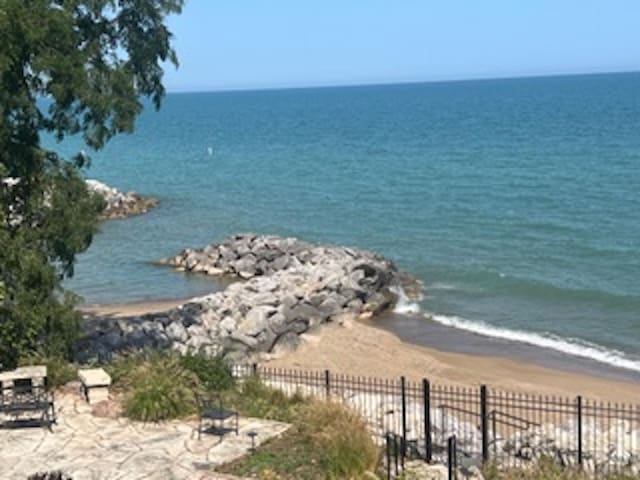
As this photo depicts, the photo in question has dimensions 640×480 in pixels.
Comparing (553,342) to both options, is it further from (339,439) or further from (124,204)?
(124,204)

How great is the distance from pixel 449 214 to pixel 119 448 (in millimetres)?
38781

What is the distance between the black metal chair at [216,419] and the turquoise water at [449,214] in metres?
→ 15.0

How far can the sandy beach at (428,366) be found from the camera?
24.4 metres

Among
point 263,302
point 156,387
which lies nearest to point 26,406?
point 156,387

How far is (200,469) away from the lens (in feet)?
42.0

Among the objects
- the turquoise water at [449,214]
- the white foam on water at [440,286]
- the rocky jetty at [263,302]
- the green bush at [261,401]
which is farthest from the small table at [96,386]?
the white foam on water at [440,286]

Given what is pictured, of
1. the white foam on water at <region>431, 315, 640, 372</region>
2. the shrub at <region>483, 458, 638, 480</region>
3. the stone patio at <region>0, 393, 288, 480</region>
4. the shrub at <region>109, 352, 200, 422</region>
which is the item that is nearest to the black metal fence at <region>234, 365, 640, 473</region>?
the shrub at <region>483, 458, 638, 480</region>

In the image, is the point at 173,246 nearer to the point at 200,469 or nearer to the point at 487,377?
the point at 487,377

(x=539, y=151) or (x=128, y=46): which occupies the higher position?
(x=128, y=46)

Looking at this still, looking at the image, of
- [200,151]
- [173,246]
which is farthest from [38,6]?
[200,151]

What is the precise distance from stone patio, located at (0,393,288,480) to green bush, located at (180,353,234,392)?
183cm

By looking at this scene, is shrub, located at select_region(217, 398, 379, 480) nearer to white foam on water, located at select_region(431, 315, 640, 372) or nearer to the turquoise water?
white foam on water, located at select_region(431, 315, 640, 372)

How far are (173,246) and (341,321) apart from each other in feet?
56.4

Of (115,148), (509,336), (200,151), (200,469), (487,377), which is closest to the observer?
(200,469)
